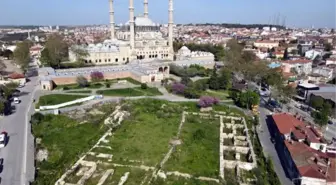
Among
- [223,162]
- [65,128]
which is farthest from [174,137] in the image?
[65,128]

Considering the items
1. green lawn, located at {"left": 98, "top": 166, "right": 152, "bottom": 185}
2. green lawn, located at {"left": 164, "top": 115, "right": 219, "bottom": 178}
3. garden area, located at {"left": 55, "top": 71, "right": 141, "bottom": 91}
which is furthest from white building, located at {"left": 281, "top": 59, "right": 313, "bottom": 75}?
green lawn, located at {"left": 98, "top": 166, "right": 152, "bottom": 185}

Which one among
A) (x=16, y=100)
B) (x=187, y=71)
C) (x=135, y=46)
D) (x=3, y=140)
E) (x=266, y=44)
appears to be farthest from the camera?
(x=266, y=44)

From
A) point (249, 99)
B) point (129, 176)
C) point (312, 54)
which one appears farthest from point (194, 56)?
point (129, 176)

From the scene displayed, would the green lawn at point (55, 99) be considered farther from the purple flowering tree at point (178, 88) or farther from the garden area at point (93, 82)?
the purple flowering tree at point (178, 88)

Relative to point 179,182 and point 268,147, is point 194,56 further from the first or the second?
point 179,182

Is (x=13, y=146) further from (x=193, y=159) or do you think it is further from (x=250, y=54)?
(x=250, y=54)

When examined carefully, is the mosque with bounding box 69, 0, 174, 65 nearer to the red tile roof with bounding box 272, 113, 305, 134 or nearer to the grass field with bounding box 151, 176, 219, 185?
the red tile roof with bounding box 272, 113, 305, 134
